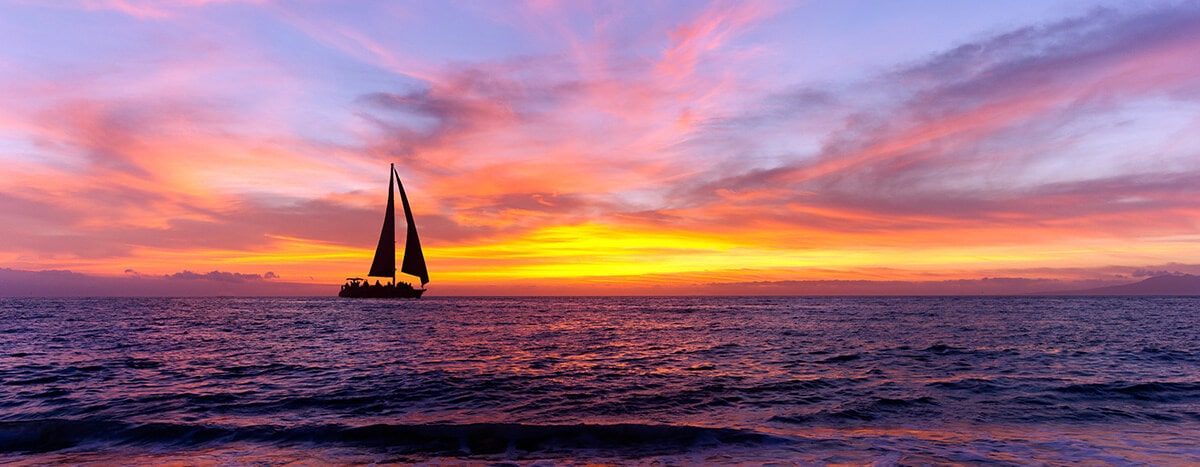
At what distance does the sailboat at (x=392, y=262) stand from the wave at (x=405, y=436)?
115948 mm

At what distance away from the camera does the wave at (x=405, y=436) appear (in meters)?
12.8

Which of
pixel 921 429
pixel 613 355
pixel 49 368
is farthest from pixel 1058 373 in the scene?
pixel 49 368

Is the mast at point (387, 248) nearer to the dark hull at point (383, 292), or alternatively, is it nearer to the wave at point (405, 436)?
the dark hull at point (383, 292)

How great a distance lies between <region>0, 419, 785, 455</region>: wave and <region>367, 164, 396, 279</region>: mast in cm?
11569

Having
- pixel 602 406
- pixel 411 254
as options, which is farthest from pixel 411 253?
pixel 602 406

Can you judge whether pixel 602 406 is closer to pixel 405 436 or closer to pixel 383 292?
pixel 405 436

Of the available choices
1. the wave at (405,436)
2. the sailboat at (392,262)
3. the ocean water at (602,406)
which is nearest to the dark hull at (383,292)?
the sailboat at (392,262)

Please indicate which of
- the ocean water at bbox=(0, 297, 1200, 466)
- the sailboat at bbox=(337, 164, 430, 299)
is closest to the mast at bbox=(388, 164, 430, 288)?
the sailboat at bbox=(337, 164, 430, 299)

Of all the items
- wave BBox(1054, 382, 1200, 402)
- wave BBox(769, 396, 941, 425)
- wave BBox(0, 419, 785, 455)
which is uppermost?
wave BBox(0, 419, 785, 455)

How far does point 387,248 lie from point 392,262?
3.54m

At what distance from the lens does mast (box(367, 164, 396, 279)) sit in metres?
126

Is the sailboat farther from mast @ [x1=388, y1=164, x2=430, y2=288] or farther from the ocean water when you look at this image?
the ocean water

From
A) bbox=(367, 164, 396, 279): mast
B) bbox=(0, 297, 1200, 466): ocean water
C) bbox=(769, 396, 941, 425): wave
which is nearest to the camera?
bbox=(0, 297, 1200, 466): ocean water

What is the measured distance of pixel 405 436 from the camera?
13.5 metres
